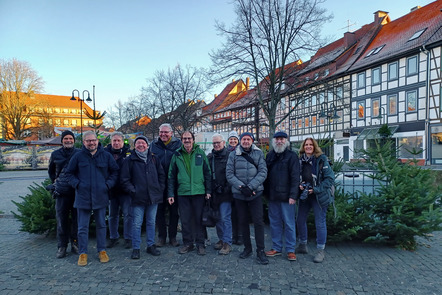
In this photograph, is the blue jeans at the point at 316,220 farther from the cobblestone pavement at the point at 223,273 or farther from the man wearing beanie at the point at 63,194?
the man wearing beanie at the point at 63,194

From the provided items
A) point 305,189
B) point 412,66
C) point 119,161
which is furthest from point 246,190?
point 412,66

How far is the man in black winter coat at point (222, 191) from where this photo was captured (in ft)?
15.3

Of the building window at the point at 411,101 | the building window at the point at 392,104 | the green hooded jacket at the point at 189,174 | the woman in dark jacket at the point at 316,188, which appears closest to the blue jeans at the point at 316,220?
the woman in dark jacket at the point at 316,188

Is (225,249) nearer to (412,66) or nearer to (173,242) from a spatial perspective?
(173,242)

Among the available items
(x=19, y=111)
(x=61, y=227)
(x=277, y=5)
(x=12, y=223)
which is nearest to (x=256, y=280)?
(x=61, y=227)

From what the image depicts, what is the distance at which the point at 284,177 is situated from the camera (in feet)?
14.2

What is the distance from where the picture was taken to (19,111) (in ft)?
121

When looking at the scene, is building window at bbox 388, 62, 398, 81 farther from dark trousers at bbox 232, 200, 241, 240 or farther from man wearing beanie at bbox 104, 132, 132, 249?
man wearing beanie at bbox 104, 132, 132, 249

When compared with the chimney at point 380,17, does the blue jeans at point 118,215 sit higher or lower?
lower

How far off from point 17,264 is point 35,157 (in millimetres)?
23927

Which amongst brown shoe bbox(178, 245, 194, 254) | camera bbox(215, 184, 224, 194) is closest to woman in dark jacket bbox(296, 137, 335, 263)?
camera bbox(215, 184, 224, 194)

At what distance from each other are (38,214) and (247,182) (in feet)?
12.0

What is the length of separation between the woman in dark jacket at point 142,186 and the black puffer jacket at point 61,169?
78 centimetres

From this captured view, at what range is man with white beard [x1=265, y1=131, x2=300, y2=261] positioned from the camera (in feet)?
14.1
